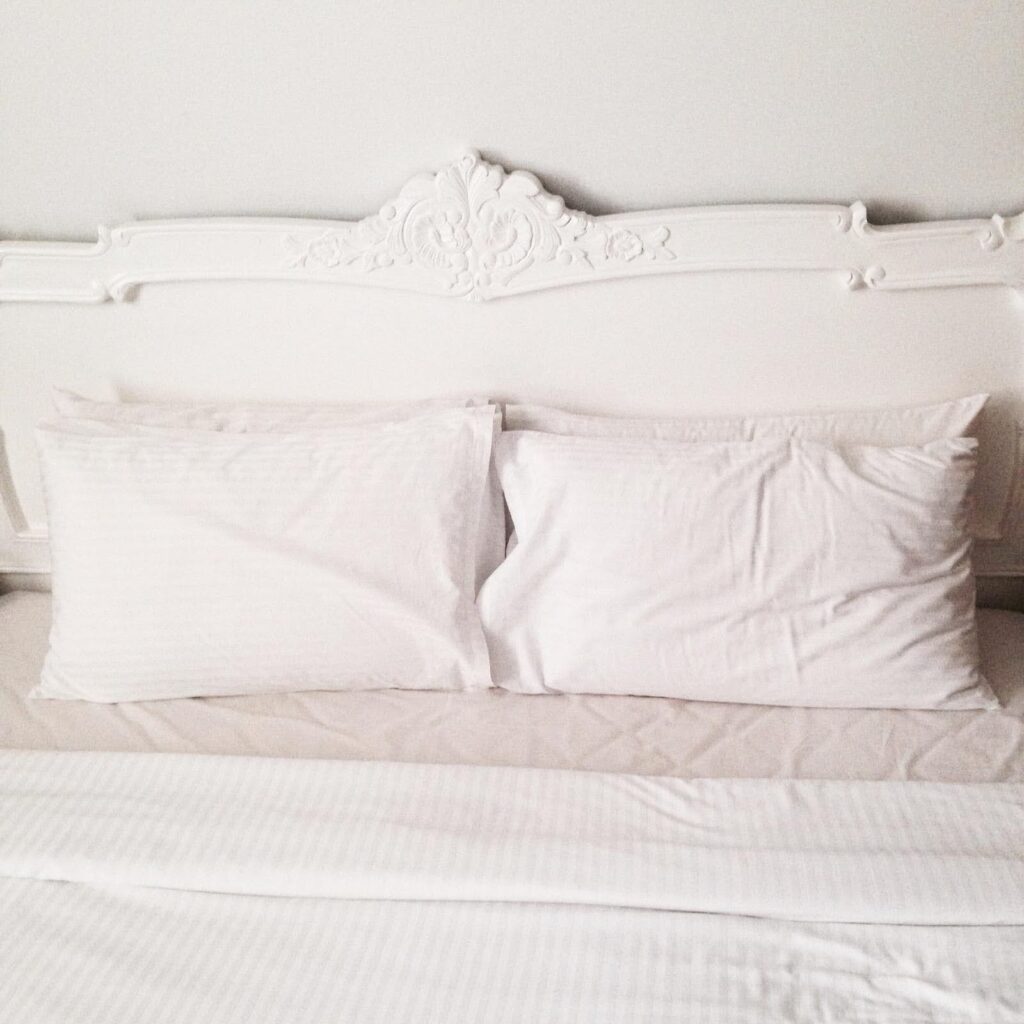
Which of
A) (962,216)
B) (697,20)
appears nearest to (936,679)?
(962,216)

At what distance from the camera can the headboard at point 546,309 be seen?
5.00ft

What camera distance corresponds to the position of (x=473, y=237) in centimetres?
156

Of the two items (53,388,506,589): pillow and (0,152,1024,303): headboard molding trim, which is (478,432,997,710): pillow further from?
(0,152,1024,303): headboard molding trim

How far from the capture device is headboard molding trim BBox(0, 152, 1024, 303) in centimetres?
151

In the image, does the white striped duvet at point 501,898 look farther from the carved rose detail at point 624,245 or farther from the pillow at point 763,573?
the carved rose detail at point 624,245

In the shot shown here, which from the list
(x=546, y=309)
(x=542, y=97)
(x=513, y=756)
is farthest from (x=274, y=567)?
(x=542, y=97)

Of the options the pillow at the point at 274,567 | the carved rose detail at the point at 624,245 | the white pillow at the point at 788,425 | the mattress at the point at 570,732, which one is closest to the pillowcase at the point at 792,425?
the white pillow at the point at 788,425

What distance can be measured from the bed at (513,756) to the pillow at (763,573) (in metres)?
0.06

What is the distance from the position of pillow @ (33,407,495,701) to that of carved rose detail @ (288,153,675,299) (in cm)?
26

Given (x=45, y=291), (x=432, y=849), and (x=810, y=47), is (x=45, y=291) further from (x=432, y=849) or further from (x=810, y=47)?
(x=810, y=47)

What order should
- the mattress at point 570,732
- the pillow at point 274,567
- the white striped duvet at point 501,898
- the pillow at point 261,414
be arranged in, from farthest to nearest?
1. the pillow at point 261,414
2. the pillow at point 274,567
3. the mattress at point 570,732
4. the white striped duvet at point 501,898

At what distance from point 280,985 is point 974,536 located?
1.30 metres

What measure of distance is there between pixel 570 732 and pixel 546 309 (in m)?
0.67

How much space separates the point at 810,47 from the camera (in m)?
1.44
